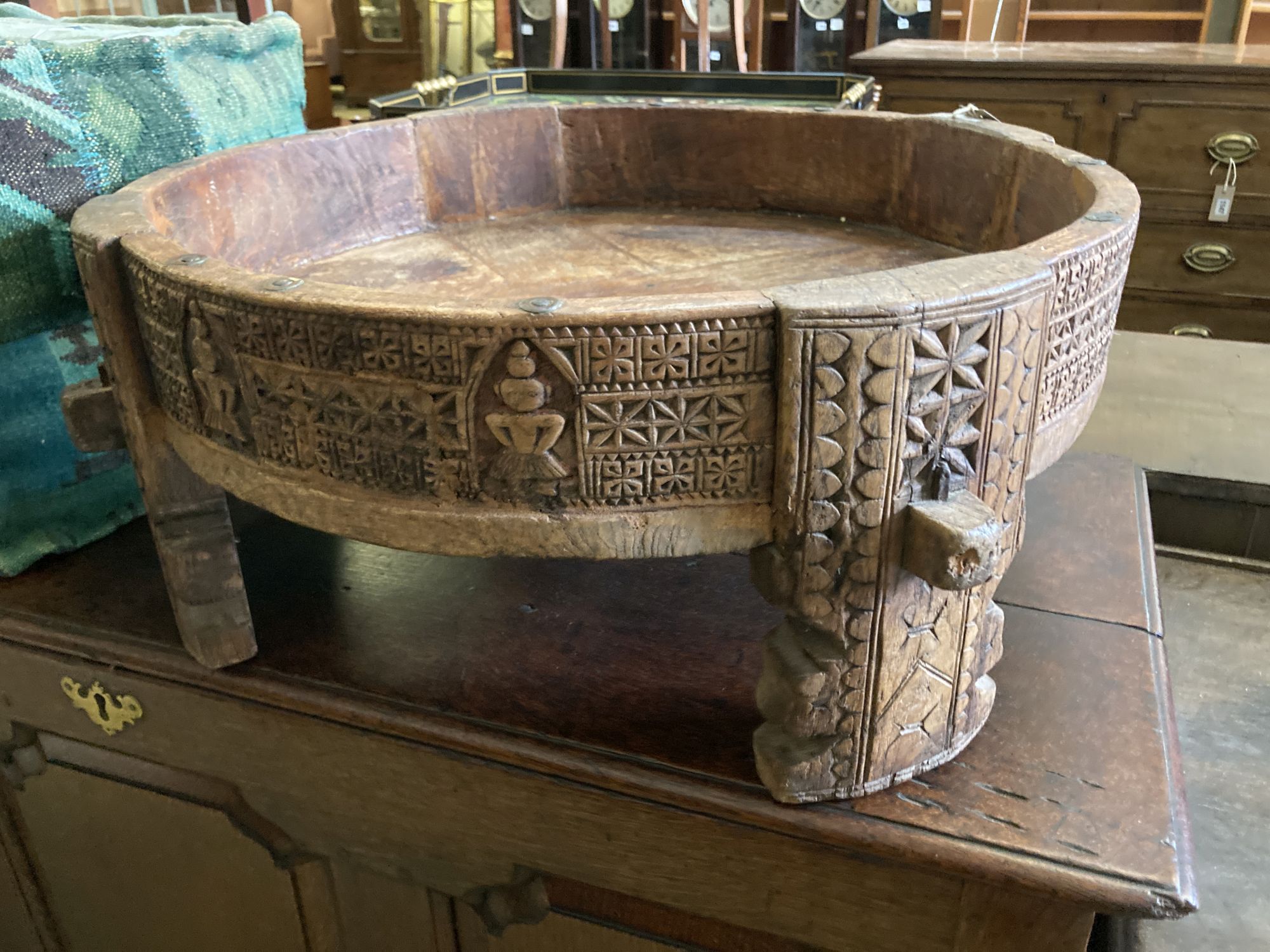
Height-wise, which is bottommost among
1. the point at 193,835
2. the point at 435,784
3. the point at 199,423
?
the point at 193,835

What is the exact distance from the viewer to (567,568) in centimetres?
126

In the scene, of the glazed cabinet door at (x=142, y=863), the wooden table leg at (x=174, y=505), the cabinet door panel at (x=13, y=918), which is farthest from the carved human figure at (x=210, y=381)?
the cabinet door panel at (x=13, y=918)

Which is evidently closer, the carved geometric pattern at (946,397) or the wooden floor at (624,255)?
the carved geometric pattern at (946,397)

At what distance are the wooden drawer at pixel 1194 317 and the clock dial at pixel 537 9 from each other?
2040 millimetres

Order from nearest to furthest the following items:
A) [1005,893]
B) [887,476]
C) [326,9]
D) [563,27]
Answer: [887,476] < [1005,893] < [563,27] < [326,9]

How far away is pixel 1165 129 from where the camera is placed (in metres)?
2.77

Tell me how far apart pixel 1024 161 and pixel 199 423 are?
3.15 ft

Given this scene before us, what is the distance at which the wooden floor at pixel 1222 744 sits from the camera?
41.6 inches

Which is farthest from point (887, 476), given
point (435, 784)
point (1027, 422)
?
point (435, 784)

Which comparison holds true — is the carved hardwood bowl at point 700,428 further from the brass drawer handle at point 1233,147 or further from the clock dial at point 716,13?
the clock dial at point 716,13

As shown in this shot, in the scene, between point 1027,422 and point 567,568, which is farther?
point 567,568

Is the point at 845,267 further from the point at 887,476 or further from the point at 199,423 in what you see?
the point at 199,423

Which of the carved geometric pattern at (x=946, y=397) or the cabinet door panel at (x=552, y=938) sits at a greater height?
the carved geometric pattern at (x=946, y=397)

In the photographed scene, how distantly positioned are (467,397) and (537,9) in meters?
3.11
